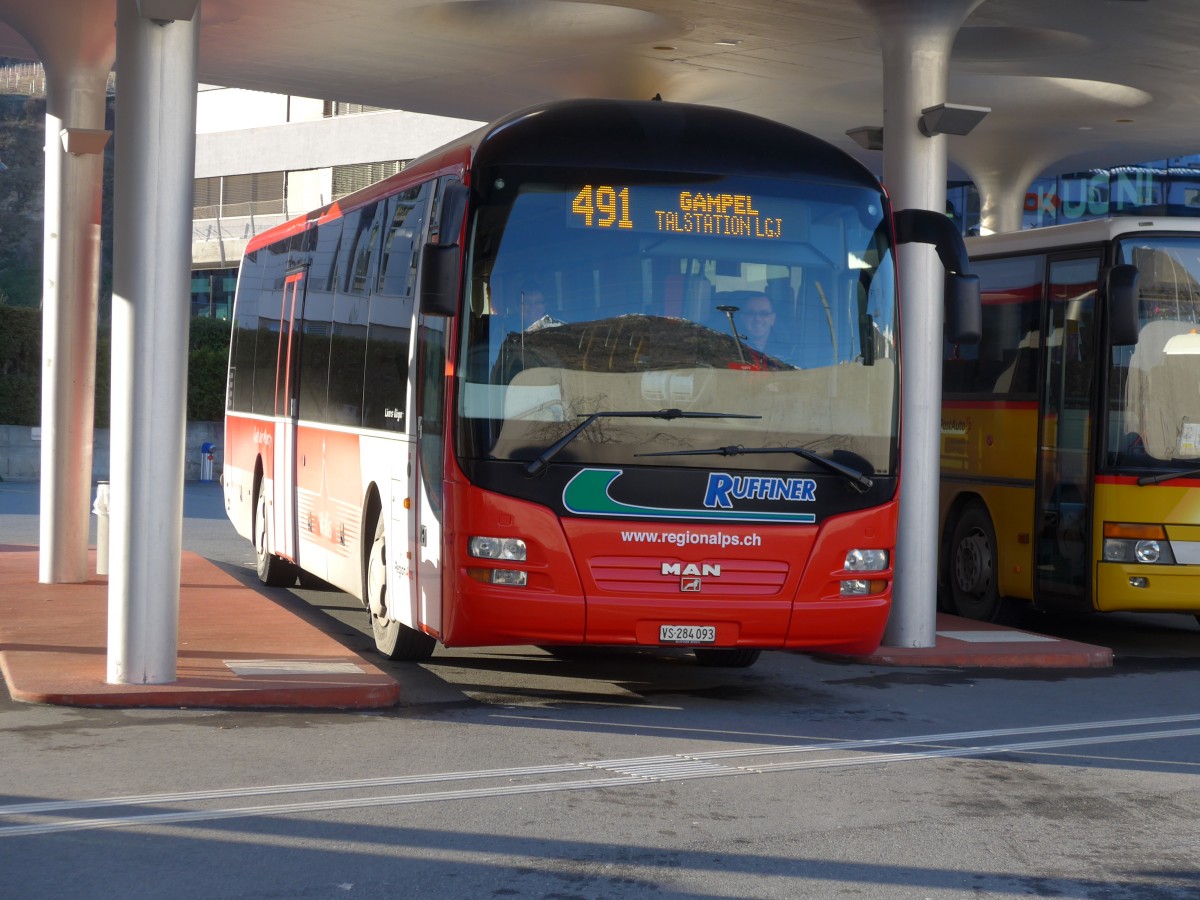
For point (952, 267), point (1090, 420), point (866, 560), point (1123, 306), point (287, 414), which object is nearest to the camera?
point (866, 560)

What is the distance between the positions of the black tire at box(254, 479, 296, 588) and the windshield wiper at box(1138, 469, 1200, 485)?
287 inches

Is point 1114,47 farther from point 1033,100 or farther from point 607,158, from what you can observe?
point 607,158

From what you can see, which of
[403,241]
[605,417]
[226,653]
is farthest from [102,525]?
[605,417]

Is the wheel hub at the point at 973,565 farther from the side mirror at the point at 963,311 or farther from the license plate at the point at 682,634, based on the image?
the license plate at the point at 682,634

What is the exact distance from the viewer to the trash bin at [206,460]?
34188 mm

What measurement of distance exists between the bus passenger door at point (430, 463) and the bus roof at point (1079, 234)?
19.0ft

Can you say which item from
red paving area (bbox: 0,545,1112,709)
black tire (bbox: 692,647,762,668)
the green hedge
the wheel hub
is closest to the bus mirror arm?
black tire (bbox: 692,647,762,668)

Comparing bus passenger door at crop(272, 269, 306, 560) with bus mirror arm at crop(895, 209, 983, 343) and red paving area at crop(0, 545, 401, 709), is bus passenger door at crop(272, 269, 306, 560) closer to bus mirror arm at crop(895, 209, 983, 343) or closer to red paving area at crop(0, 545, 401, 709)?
red paving area at crop(0, 545, 401, 709)

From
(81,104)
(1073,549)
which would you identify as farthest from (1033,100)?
(81,104)

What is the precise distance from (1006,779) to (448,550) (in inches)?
127

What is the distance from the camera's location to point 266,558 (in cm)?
1560

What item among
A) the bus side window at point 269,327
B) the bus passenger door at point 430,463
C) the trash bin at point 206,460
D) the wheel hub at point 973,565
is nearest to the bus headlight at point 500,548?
the bus passenger door at point 430,463

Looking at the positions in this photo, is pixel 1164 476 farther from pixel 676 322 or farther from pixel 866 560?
pixel 676 322

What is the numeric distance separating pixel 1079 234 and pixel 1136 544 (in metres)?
2.52
